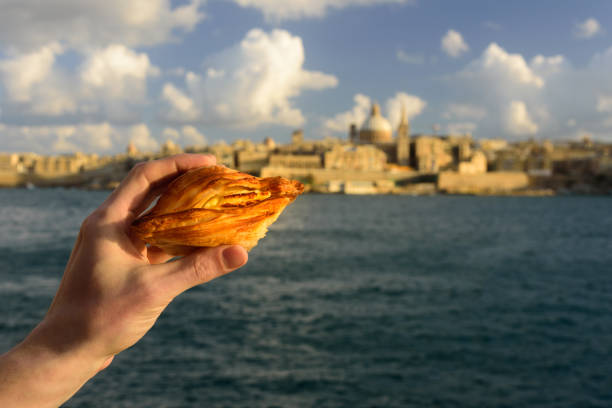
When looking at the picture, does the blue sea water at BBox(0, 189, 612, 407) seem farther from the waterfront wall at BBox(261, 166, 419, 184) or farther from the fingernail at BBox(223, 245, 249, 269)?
the waterfront wall at BBox(261, 166, 419, 184)

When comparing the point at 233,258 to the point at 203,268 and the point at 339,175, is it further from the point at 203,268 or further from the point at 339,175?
the point at 339,175

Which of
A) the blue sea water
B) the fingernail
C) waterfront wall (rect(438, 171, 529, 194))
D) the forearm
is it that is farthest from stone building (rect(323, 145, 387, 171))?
the forearm

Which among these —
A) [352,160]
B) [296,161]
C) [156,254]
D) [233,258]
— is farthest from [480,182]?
[233,258]

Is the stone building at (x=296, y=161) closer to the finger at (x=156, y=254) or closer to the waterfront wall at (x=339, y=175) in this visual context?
the waterfront wall at (x=339, y=175)

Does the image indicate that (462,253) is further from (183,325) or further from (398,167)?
(398,167)

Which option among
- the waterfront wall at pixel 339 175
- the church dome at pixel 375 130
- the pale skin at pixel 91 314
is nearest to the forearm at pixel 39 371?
the pale skin at pixel 91 314

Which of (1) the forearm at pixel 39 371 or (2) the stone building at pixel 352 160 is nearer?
(1) the forearm at pixel 39 371
